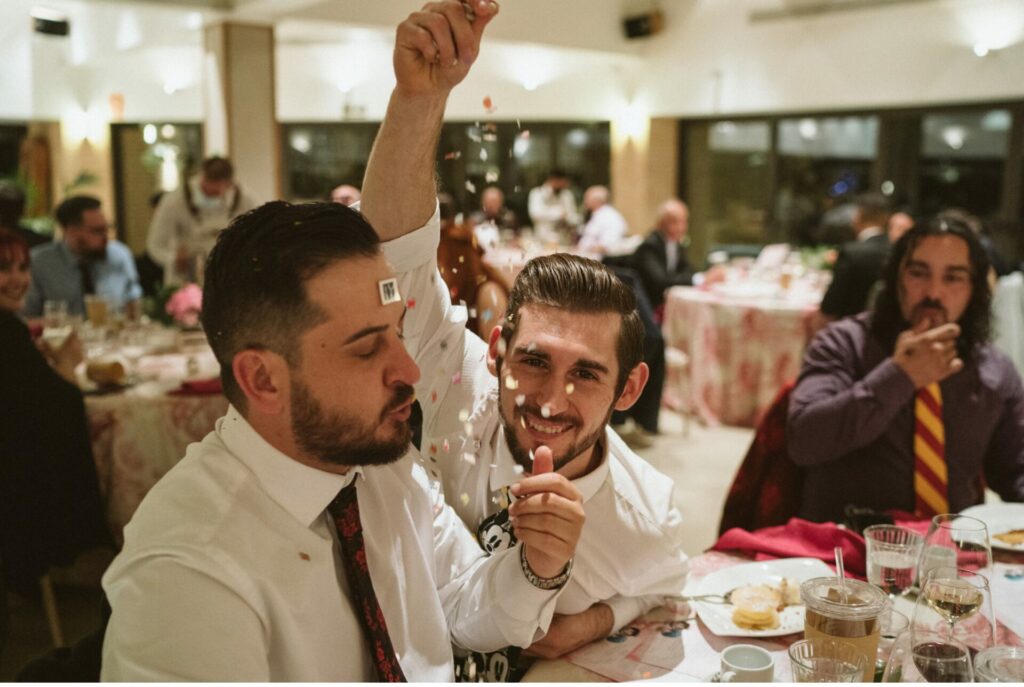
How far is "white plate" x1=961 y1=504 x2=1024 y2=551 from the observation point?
1735 millimetres

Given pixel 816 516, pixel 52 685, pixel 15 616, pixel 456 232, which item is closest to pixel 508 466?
pixel 456 232

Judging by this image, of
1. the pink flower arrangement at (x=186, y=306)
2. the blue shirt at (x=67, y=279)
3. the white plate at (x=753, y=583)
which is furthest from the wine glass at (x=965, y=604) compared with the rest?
the blue shirt at (x=67, y=279)

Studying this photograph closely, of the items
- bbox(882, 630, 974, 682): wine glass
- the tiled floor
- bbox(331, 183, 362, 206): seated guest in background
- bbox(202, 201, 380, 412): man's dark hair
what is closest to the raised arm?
bbox(202, 201, 380, 412): man's dark hair

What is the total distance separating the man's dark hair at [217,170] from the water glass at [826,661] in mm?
4968

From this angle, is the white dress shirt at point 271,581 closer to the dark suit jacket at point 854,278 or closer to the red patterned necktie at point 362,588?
the red patterned necktie at point 362,588

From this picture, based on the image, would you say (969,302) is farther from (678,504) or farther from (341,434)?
(678,504)

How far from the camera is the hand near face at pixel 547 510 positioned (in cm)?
100

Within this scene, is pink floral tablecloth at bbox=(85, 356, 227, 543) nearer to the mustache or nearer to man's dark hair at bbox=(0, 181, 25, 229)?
man's dark hair at bbox=(0, 181, 25, 229)

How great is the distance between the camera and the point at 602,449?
1317 mm

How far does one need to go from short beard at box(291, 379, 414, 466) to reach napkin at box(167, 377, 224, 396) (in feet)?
7.09

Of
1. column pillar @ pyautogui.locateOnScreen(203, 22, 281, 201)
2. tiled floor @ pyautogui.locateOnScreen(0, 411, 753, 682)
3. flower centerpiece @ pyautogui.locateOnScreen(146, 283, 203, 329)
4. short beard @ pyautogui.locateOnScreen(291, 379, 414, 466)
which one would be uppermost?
column pillar @ pyautogui.locateOnScreen(203, 22, 281, 201)

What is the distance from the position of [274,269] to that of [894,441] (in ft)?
5.34

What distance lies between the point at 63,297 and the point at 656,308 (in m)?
3.71

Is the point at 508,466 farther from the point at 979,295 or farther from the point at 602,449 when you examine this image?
the point at 979,295
